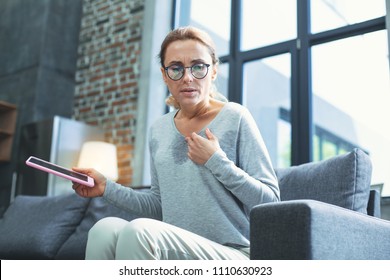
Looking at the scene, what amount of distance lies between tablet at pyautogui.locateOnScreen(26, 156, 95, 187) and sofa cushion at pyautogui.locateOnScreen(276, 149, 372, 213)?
874mm

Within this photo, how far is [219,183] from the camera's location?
4.81 feet

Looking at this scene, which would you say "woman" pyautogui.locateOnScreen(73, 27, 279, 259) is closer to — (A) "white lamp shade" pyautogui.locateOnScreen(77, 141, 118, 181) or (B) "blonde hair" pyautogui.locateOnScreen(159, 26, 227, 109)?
(B) "blonde hair" pyautogui.locateOnScreen(159, 26, 227, 109)

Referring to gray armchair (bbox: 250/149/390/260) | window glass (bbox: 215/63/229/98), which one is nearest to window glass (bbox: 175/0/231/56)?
window glass (bbox: 215/63/229/98)

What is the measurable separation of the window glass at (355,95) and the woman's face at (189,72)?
220cm

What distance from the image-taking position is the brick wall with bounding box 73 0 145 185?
4605mm

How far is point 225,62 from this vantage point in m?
4.34

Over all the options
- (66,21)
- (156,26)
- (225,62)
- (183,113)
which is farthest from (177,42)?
(66,21)

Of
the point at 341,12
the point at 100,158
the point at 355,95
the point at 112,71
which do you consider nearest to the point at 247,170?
the point at 355,95

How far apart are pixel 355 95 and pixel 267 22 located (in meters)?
1.05

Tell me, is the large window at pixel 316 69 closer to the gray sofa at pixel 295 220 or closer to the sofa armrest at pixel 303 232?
the gray sofa at pixel 295 220

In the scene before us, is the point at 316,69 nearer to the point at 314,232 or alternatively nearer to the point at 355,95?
the point at 355,95

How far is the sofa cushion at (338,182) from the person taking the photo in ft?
6.03

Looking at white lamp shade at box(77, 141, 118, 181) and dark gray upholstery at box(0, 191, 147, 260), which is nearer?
dark gray upholstery at box(0, 191, 147, 260)
